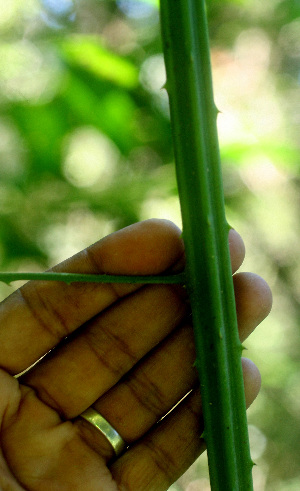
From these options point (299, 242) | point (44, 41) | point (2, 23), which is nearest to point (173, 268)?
point (44, 41)

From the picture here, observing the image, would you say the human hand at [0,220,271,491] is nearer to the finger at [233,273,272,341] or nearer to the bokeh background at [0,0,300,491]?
the finger at [233,273,272,341]

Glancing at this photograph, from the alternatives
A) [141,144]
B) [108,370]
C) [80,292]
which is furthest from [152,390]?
[141,144]

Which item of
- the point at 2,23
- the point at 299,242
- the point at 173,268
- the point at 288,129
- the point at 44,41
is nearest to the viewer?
the point at 173,268

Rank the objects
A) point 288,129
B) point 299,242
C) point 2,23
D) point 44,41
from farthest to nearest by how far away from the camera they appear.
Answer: point 299,242 → point 288,129 → point 2,23 → point 44,41

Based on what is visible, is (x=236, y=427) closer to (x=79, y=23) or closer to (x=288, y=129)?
(x=288, y=129)

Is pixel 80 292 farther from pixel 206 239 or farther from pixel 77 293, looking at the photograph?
pixel 206 239

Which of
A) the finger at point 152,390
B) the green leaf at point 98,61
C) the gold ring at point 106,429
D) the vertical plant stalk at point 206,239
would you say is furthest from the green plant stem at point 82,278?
the green leaf at point 98,61
